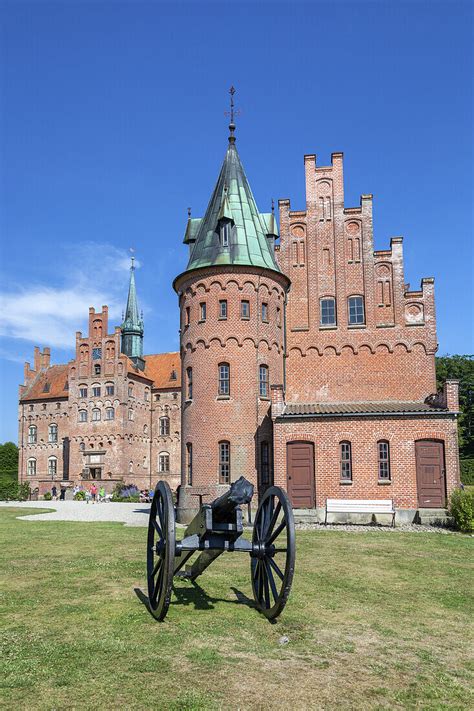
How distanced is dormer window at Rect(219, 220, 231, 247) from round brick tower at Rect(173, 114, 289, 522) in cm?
3

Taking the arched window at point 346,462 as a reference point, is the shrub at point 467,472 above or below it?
below

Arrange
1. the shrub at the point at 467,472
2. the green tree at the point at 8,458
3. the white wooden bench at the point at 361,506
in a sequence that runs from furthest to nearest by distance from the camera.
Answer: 1. the green tree at the point at 8,458
2. the shrub at the point at 467,472
3. the white wooden bench at the point at 361,506

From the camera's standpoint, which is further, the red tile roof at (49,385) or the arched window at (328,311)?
the red tile roof at (49,385)

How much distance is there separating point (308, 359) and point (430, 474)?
747cm

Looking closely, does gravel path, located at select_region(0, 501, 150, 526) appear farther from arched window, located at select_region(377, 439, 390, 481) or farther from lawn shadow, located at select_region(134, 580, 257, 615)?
lawn shadow, located at select_region(134, 580, 257, 615)

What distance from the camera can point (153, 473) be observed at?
59812mm

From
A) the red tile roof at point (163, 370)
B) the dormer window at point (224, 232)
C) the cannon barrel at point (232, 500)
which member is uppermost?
the dormer window at point (224, 232)

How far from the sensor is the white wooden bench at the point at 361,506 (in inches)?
906

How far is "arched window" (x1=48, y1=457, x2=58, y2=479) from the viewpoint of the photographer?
60375mm

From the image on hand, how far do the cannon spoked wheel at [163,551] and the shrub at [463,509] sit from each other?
49.4ft

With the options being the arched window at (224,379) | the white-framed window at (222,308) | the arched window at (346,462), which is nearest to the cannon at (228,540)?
the arched window at (346,462)

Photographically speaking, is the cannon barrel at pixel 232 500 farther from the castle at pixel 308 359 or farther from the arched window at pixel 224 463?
the arched window at pixel 224 463

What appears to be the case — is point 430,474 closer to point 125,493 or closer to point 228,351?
point 228,351

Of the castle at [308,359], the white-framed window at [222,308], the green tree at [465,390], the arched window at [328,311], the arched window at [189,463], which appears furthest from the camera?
the green tree at [465,390]
